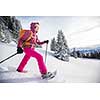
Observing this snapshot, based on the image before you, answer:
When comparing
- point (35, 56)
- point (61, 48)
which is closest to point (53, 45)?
point (61, 48)

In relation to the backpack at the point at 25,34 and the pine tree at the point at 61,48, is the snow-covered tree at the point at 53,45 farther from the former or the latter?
the backpack at the point at 25,34

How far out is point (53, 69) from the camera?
2.97m

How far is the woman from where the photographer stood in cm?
295

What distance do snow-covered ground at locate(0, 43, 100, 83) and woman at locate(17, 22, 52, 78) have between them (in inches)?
1.5

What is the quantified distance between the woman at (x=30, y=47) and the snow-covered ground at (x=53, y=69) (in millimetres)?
38

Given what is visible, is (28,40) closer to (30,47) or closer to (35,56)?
(30,47)

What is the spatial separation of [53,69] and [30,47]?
33 cm
